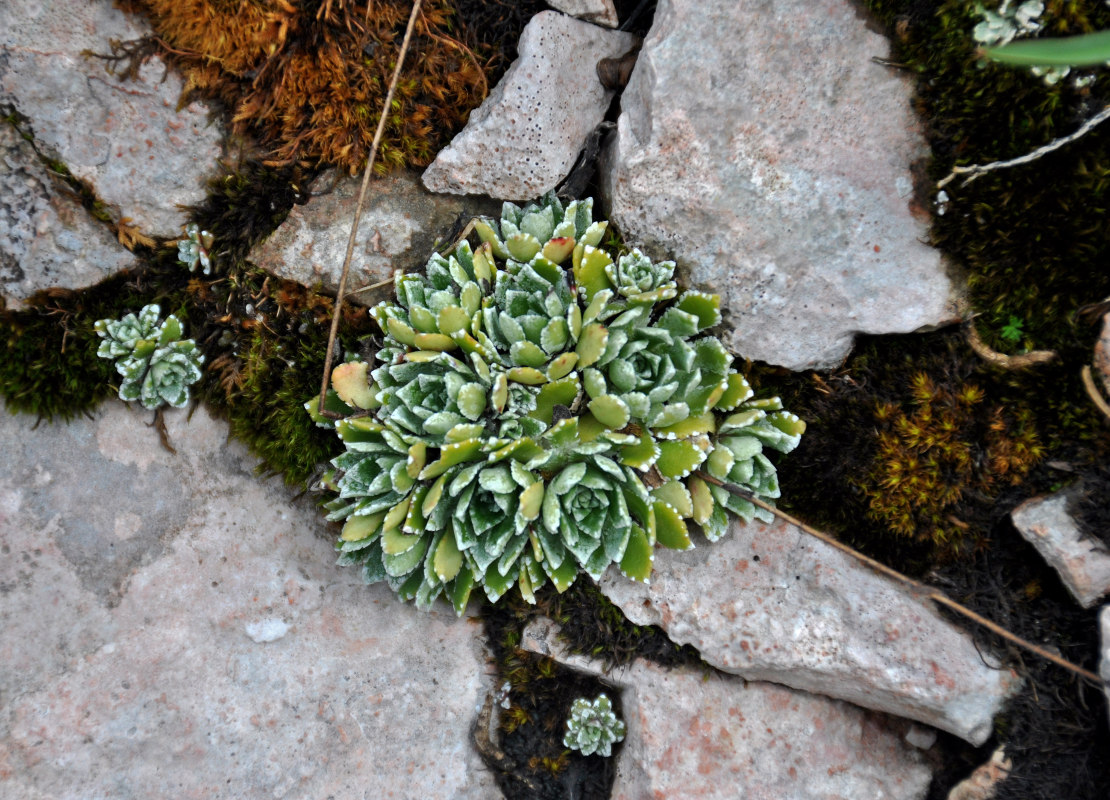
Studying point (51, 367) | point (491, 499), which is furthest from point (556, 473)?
point (51, 367)

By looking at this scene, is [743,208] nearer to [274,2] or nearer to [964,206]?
[964,206]

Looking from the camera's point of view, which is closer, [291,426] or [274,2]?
[274,2]

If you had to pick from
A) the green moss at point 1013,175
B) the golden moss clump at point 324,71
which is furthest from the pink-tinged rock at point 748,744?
the golden moss clump at point 324,71

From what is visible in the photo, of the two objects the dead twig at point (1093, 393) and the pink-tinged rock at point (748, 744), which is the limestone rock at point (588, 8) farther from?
the pink-tinged rock at point (748, 744)

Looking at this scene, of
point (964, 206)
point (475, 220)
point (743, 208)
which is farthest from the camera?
point (475, 220)

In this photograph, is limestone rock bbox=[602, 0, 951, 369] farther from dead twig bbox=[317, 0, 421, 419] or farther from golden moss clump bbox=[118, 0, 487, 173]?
dead twig bbox=[317, 0, 421, 419]

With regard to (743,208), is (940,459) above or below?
below

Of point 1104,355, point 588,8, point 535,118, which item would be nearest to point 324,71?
point 535,118
